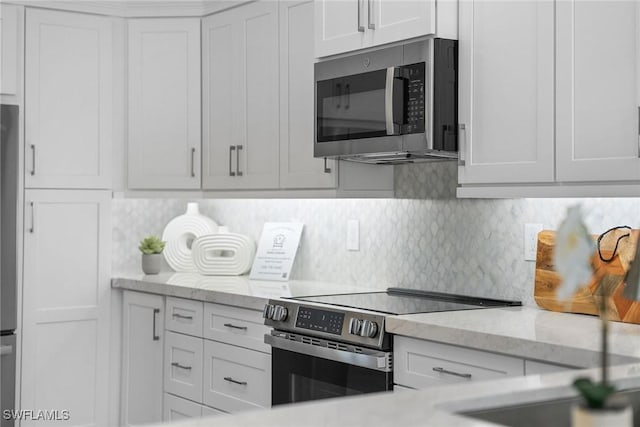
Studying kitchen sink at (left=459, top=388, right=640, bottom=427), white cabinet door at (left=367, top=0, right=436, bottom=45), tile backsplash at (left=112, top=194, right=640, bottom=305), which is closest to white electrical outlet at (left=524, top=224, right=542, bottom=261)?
tile backsplash at (left=112, top=194, right=640, bottom=305)

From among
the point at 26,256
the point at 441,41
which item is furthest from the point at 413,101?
the point at 26,256

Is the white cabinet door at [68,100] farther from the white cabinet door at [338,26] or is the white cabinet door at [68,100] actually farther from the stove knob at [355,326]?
the stove knob at [355,326]

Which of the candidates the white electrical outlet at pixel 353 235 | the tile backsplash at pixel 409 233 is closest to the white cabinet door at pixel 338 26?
the tile backsplash at pixel 409 233

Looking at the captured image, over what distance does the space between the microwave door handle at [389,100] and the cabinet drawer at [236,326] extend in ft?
3.01

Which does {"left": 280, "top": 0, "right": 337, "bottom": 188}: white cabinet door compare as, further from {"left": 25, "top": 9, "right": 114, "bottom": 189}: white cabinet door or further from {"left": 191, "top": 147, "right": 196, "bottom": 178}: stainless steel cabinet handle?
{"left": 25, "top": 9, "right": 114, "bottom": 189}: white cabinet door

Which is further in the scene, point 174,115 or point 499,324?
point 174,115

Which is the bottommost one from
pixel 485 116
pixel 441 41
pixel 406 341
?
pixel 406 341

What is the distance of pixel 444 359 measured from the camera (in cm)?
262

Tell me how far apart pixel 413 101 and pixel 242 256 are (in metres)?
1.63

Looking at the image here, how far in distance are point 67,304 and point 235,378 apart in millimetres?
1123

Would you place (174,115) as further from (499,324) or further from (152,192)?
(499,324)

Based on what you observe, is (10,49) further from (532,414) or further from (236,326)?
(532,414)

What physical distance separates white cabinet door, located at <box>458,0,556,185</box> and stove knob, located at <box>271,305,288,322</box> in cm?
81

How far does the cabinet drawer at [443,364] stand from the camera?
245 centimetres
